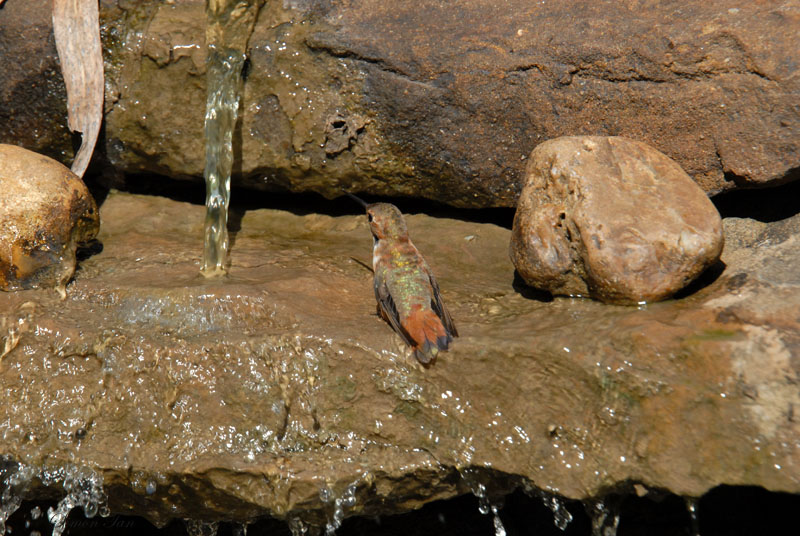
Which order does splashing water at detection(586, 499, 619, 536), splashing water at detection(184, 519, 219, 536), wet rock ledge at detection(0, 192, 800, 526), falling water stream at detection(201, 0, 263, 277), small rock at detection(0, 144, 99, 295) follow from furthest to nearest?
falling water stream at detection(201, 0, 263, 277), small rock at detection(0, 144, 99, 295), splashing water at detection(184, 519, 219, 536), splashing water at detection(586, 499, 619, 536), wet rock ledge at detection(0, 192, 800, 526)

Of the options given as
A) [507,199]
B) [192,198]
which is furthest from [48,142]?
[507,199]

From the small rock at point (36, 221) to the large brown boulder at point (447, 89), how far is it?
0.97 metres

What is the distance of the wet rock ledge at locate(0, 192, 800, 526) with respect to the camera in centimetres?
343

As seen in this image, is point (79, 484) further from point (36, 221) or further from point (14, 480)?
point (36, 221)

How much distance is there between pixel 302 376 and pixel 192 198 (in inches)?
101

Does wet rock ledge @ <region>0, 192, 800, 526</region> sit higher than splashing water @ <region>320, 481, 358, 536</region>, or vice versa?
wet rock ledge @ <region>0, 192, 800, 526</region>

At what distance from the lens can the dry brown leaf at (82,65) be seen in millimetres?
5238

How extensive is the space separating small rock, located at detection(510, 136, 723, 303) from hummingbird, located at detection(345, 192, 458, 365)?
0.55 meters

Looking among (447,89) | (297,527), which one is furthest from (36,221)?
(447,89)

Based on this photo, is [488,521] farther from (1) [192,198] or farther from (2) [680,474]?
(1) [192,198]

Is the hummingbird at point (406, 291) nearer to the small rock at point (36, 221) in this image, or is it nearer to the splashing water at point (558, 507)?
the splashing water at point (558, 507)

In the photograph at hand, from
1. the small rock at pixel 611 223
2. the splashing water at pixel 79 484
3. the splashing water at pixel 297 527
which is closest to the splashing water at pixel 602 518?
the small rock at pixel 611 223

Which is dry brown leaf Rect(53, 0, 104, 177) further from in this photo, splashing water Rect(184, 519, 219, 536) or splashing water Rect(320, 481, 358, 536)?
splashing water Rect(320, 481, 358, 536)

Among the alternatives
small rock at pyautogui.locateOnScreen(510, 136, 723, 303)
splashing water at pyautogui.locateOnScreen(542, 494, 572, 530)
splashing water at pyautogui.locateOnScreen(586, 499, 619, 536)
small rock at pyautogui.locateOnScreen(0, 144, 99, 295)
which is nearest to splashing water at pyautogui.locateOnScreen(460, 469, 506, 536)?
splashing water at pyautogui.locateOnScreen(542, 494, 572, 530)
